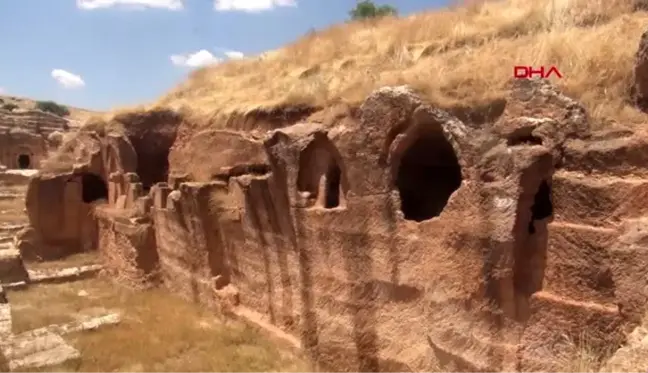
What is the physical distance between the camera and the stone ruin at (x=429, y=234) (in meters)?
5.73

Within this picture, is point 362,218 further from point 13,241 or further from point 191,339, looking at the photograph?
point 13,241

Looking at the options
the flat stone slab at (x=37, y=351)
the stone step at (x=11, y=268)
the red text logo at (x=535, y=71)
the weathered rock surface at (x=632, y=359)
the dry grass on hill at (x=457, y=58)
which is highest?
the dry grass on hill at (x=457, y=58)

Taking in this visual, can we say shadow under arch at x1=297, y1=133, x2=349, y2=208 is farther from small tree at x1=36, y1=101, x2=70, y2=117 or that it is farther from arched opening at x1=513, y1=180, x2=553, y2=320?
small tree at x1=36, y1=101, x2=70, y2=117

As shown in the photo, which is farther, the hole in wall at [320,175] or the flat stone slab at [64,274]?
the flat stone slab at [64,274]

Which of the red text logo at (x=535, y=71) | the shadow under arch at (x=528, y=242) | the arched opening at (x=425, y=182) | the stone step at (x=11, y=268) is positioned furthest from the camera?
the stone step at (x=11, y=268)

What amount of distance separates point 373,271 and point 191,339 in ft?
13.6

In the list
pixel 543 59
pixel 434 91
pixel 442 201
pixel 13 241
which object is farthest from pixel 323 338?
A: pixel 13 241

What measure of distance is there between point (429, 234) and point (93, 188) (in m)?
15.0

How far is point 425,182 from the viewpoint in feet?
28.9

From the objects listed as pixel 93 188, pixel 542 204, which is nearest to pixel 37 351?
pixel 542 204

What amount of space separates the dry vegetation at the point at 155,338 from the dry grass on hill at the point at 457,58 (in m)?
4.16

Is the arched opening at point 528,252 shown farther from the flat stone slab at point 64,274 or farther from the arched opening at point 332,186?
the flat stone slab at point 64,274

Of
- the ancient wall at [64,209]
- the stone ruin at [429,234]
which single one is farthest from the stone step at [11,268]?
the stone ruin at [429,234]

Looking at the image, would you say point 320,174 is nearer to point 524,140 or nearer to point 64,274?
point 524,140
